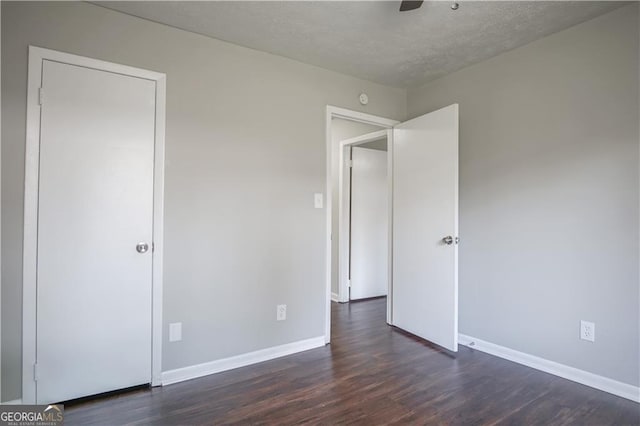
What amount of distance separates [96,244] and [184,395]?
1119 mm

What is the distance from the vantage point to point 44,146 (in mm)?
1981

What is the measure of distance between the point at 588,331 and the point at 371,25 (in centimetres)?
259

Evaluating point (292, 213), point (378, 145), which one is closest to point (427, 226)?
point (292, 213)

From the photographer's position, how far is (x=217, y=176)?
253 centimetres

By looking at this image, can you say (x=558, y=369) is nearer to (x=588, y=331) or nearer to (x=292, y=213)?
(x=588, y=331)

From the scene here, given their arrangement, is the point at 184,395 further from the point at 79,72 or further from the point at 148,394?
the point at 79,72

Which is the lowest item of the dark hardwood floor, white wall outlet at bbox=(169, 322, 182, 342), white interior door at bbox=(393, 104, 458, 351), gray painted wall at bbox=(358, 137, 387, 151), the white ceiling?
the dark hardwood floor

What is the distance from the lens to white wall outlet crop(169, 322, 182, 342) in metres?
2.35

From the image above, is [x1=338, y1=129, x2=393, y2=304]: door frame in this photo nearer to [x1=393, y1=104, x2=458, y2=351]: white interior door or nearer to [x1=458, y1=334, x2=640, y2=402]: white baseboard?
[x1=393, y1=104, x2=458, y2=351]: white interior door

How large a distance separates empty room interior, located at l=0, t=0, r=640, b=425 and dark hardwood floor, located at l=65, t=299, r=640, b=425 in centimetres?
2

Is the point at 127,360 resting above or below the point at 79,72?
below

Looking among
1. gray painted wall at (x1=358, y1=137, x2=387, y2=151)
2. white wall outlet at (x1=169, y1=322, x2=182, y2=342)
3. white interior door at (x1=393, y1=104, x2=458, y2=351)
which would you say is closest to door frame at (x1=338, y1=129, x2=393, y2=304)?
gray painted wall at (x1=358, y1=137, x2=387, y2=151)

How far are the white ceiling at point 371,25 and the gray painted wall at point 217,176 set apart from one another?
18cm

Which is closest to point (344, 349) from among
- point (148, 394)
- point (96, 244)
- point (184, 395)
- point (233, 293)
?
point (233, 293)
